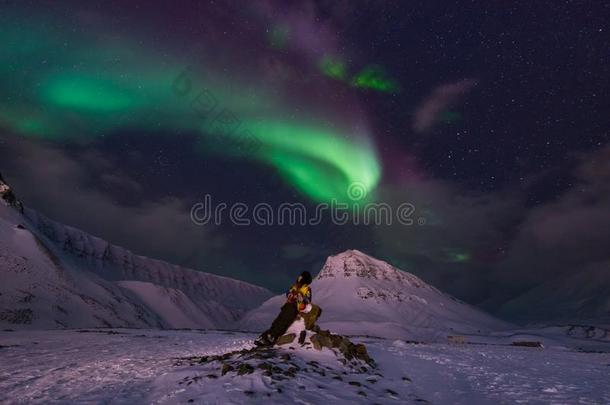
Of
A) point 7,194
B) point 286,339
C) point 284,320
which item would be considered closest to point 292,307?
point 284,320

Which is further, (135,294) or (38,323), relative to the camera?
(135,294)

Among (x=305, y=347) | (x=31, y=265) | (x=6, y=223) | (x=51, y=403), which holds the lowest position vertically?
(x=51, y=403)

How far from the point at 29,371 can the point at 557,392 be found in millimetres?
16302

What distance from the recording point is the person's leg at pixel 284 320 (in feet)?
51.8

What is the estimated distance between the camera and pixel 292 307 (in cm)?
1581

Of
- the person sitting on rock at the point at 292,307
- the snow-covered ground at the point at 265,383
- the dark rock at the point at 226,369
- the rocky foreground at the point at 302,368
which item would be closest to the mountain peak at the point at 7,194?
the snow-covered ground at the point at 265,383

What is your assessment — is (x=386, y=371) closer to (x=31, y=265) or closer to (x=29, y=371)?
(x=29, y=371)

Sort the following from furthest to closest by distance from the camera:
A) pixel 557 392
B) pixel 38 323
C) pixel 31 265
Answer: pixel 31 265, pixel 38 323, pixel 557 392

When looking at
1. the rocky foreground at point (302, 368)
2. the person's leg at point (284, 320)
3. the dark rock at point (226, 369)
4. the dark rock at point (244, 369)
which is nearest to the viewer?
the rocky foreground at point (302, 368)

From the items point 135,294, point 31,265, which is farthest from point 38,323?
point 135,294

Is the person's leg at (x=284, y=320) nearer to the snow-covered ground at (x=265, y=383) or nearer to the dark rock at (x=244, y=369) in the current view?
the snow-covered ground at (x=265, y=383)

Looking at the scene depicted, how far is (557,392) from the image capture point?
12586 millimetres

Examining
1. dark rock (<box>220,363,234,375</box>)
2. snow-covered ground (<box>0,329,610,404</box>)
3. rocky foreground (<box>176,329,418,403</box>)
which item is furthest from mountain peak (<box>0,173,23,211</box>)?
dark rock (<box>220,363,234,375</box>)

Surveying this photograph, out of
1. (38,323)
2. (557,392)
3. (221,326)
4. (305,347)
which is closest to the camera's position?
(557,392)
